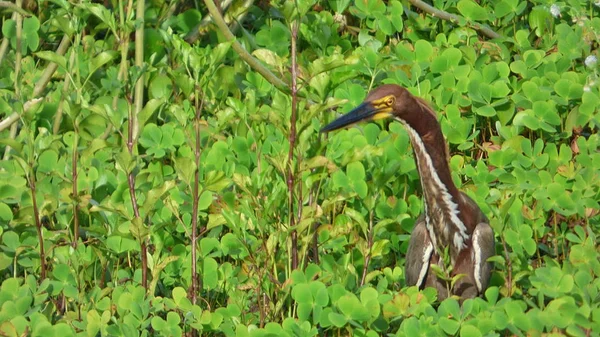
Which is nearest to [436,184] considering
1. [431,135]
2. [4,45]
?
[431,135]

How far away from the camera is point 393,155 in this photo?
591 cm

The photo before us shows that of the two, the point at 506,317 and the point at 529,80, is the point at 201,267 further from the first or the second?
the point at 529,80

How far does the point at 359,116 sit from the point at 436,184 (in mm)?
431

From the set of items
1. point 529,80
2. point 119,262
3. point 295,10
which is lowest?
point 119,262

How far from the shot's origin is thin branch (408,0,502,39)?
6945 millimetres

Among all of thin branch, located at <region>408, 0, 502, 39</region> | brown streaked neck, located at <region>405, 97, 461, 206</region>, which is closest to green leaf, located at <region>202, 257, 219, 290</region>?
brown streaked neck, located at <region>405, 97, 461, 206</region>

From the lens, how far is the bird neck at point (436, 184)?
5340mm

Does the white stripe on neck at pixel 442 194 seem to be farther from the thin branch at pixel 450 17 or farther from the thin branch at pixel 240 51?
the thin branch at pixel 450 17

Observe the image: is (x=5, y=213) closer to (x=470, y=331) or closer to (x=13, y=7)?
(x=13, y=7)

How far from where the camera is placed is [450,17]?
6961 mm

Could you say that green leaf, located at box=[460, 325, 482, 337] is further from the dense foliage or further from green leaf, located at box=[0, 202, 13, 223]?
green leaf, located at box=[0, 202, 13, 223]

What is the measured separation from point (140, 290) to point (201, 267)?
0.44 m

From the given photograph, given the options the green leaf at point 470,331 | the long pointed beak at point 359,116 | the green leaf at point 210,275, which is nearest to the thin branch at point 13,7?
the green leaf at point 210,275

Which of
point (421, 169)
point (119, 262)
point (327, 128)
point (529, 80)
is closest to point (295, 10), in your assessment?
point (327, 128)
